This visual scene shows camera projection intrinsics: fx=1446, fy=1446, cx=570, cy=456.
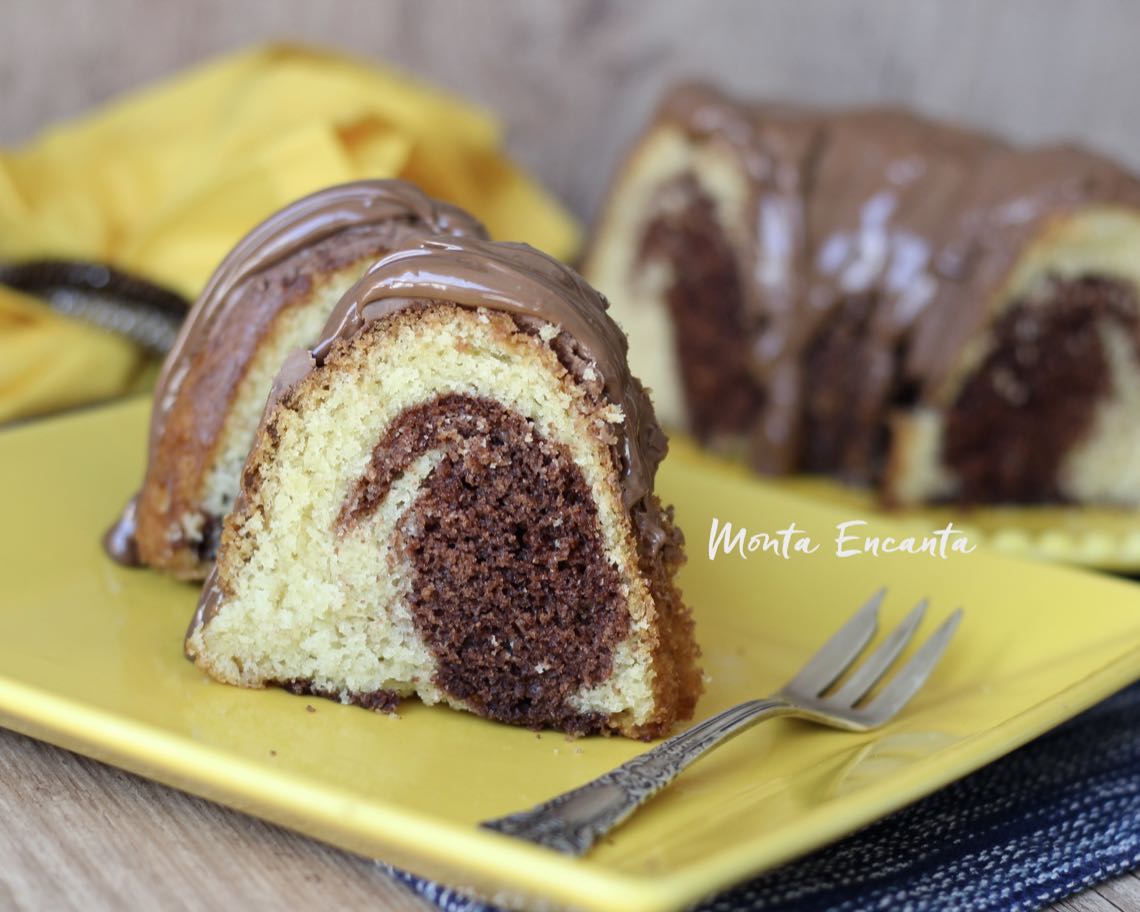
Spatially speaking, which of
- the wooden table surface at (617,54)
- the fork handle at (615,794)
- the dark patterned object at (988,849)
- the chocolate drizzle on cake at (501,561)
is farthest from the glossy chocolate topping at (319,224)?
the wooden table surface at (617,54)

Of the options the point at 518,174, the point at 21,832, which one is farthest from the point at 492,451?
the point at 518,174

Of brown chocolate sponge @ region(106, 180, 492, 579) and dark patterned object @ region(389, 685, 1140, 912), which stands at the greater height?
brown chocolate sponge @ region(106, 180, 492, 579)

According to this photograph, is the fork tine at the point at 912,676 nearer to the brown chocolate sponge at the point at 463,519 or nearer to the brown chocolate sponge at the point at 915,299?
the brown chocolate sponge at the point at 463,519

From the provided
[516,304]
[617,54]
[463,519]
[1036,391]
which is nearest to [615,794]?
[463,519]

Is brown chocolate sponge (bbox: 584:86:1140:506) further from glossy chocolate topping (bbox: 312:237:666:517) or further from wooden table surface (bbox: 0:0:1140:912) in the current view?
glossy chocolate topping (bbox: 312:237:666:517)

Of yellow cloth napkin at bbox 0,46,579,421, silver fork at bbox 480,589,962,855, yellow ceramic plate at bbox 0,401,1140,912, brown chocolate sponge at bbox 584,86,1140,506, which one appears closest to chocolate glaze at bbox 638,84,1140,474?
brown chocolate sponge at bbox 584,86,1140,506

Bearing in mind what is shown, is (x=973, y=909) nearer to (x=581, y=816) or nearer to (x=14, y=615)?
(x=581, y=816)

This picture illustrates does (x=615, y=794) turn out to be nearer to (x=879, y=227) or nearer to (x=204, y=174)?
(x=879, y=227)
